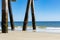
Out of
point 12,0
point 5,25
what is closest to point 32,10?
point 12,0

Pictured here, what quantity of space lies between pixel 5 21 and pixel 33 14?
4413mm

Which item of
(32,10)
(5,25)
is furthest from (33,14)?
(5,25)

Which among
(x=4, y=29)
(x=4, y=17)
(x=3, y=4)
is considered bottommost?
(x=4, y=29)

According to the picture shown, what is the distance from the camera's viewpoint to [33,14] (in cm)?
1265

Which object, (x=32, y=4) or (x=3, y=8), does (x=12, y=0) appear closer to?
(x=32, y=4)

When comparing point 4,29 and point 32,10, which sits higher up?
point 32,10

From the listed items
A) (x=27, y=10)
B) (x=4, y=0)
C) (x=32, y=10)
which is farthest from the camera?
(x=32, y=10)

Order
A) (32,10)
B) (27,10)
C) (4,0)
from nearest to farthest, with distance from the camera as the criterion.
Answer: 1. (4,0)
2. (27,10)
3. (32,10)

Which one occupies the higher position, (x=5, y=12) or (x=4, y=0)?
(x=4, y=0)

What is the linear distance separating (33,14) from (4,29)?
4438mm

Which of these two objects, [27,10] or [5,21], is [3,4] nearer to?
[5,21]

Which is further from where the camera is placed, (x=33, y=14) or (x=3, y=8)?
(x=33, y=14)

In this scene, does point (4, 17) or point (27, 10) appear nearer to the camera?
point (4, 17)

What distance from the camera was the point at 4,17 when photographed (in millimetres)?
8461
